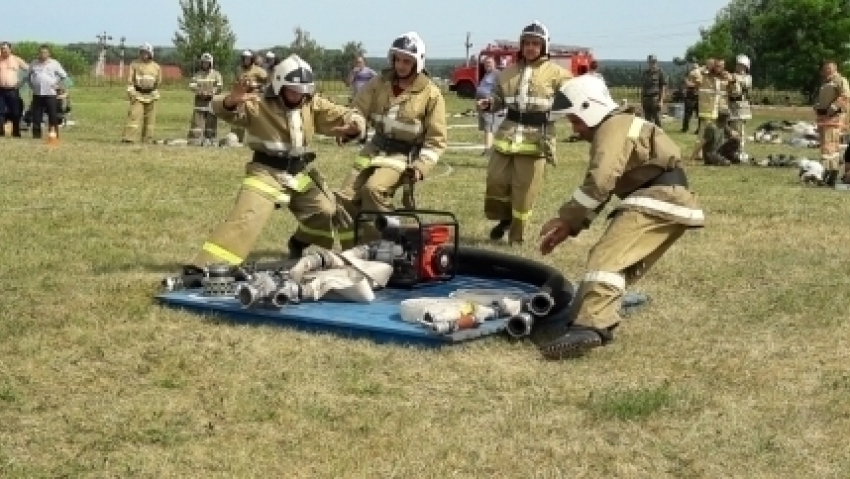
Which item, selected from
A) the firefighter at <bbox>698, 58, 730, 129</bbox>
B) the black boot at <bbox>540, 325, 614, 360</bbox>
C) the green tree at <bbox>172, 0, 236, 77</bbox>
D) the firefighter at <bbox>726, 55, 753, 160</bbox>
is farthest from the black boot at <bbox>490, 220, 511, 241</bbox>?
the green tree at <bbox>172, 0, 236, 77</bbox>

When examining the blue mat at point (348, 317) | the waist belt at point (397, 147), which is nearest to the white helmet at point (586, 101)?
the blue mat at point (348, 317)

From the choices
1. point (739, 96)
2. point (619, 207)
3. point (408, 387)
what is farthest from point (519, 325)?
point (739, 96)

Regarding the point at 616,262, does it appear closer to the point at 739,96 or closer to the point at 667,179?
the point at 667,179

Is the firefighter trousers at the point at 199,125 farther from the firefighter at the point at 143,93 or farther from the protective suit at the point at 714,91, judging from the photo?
the protective suit at the point at 714,91

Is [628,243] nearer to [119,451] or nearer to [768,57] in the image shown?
[119,451]

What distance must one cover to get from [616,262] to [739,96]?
12.9m

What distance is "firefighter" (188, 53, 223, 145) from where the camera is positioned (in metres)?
20.4

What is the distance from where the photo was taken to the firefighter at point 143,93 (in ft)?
67.1

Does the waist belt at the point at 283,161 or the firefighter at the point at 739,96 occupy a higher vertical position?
the firefighter at the point at 739,96

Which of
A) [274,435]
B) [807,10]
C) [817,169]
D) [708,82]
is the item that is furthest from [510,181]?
[807,10]

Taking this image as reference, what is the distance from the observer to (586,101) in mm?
6922

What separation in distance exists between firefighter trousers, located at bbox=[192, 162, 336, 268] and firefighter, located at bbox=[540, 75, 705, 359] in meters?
1.91

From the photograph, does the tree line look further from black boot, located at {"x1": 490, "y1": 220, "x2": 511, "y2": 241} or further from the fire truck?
black boot, located at {"x1": 490, "y1": 220, "x2": 511, "y2": 241}

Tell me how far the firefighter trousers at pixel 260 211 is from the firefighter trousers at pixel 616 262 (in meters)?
2.15
